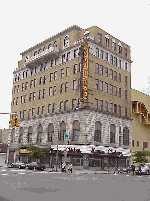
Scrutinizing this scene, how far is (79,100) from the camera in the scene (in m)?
54.8

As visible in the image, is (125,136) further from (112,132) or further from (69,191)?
(69,191)

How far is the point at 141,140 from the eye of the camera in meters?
66.8

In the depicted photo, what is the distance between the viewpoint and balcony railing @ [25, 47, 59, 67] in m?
62.8

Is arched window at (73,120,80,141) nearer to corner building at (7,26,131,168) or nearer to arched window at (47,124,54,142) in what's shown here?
corner building at (7,26,131,168)

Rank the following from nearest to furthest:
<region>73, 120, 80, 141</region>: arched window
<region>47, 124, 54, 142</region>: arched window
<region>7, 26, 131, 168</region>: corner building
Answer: <region>7, 26, 131, 168</region>: corner building → <region>73, 120, 80, 141</region>: arched window → <region>47, 124, 54, 142</region>: arched window

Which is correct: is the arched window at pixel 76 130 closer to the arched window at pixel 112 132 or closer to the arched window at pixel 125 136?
the arched window at pixel 112 132

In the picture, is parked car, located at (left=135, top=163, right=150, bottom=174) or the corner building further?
the corner building

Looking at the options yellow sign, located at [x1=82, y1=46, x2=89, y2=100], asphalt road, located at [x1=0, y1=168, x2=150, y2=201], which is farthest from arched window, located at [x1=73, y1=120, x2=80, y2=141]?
asphalt road, located at [x1=0, y1=168, x2=150, y2=201]

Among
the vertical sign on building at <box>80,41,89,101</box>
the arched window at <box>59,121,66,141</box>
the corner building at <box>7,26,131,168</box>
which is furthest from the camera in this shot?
the arched window at <box>59,121,66,141</box>

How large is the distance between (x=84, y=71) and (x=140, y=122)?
23181mm

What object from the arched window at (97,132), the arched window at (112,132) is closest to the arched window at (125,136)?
the arched window at (112,132)

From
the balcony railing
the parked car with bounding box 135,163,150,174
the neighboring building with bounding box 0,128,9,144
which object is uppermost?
the balcony railing

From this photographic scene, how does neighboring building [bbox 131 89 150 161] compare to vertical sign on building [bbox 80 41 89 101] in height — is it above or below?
below

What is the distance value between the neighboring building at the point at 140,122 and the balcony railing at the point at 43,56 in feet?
72.7
